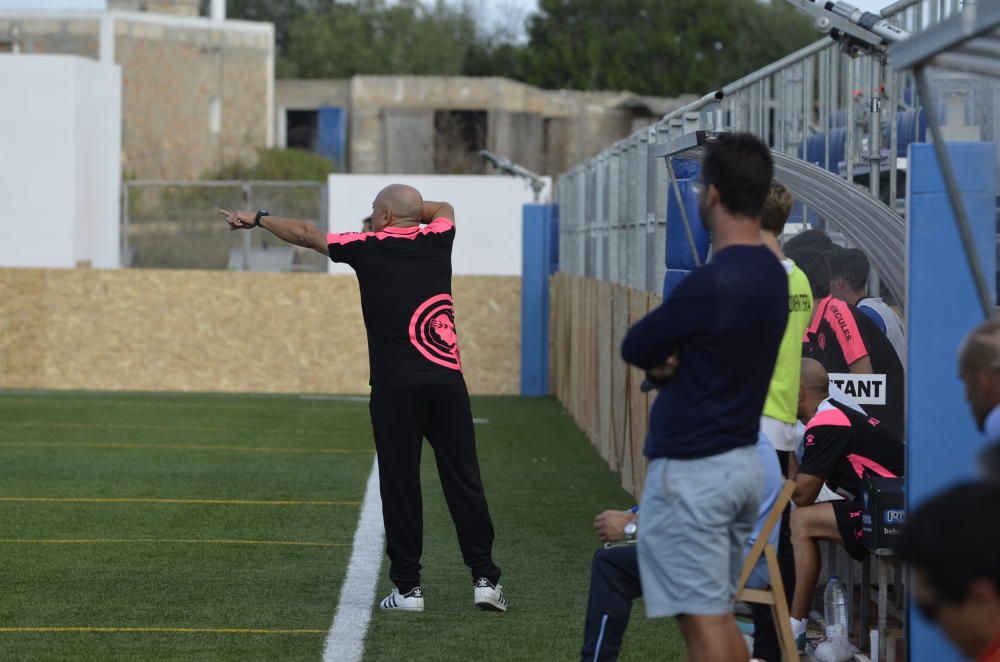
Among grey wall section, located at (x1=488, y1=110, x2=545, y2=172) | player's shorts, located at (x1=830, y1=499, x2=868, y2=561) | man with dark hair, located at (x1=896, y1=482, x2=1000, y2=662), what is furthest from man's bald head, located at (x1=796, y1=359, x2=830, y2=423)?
grey wall section, located at (x1=488, y1=110, x2=545, y2=172)

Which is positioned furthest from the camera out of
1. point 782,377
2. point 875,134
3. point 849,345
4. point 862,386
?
point 875,134

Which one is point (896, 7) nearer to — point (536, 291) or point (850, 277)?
point (850, 277)

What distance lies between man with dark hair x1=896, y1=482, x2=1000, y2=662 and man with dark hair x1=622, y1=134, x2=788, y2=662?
146 cm

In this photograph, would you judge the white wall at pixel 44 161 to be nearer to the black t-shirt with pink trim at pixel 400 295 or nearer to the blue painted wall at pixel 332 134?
the black t-shirt with pink trim at pixel 400 295

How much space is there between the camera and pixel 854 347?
808 centimetres

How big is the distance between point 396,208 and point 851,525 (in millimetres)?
2504

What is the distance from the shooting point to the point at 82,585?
322 inches

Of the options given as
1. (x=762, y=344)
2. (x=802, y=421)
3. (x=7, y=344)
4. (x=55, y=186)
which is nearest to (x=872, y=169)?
(x=802, y=421)

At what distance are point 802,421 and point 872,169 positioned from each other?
3.91 m

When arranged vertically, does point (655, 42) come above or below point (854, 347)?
above

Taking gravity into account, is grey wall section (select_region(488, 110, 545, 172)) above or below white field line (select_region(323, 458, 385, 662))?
above

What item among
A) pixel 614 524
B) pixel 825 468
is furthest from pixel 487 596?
pixel 614 524

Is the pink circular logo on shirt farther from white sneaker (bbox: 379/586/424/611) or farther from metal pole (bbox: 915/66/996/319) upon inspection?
metal pole (bbox: 915/66/996/319)

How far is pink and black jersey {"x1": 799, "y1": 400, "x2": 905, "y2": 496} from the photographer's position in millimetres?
6824
